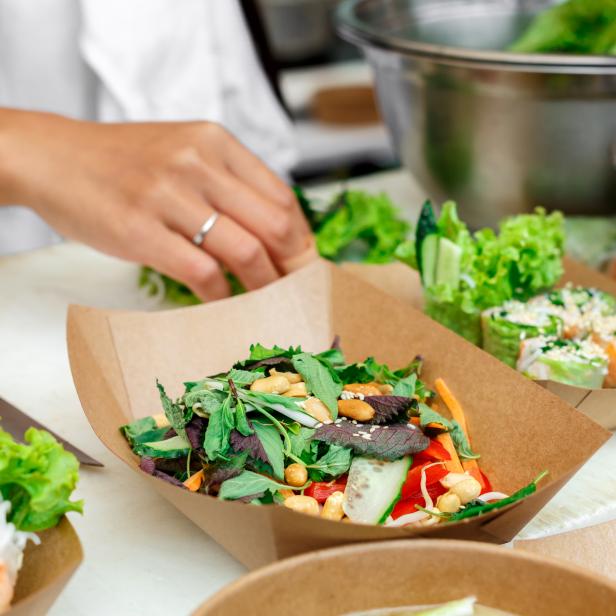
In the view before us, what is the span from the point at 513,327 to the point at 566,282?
266 millimetres

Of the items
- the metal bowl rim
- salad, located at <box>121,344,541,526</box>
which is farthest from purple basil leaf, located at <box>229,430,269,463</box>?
the metal bowl rim

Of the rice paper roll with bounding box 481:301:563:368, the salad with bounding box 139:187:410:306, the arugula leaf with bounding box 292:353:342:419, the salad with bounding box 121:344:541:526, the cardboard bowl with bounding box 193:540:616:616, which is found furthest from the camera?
the salad with bounding box 139:187:410:306

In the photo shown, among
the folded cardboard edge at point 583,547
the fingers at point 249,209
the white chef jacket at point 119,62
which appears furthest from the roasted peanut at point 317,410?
the white chef jacket at point 119,62

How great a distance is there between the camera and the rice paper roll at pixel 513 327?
3.68 feet

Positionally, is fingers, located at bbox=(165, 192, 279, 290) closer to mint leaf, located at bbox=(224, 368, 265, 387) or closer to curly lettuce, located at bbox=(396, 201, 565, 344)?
curly lettuce, located at bbox=(396, 201, 565, 344)

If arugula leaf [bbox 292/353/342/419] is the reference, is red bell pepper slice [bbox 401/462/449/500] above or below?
below

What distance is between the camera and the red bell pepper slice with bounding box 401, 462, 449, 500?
0.91 metres

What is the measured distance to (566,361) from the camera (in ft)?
3.39

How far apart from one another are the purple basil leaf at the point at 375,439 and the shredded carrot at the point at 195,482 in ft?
0.41

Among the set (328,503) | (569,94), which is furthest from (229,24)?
(328,503)

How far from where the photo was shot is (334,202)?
1.72 meters

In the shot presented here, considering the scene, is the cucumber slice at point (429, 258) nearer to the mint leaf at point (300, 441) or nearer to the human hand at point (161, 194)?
the human hand at point (161, 194)

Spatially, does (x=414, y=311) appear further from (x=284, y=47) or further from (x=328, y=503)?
(x=284, y=47)

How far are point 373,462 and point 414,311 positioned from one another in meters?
0.32
